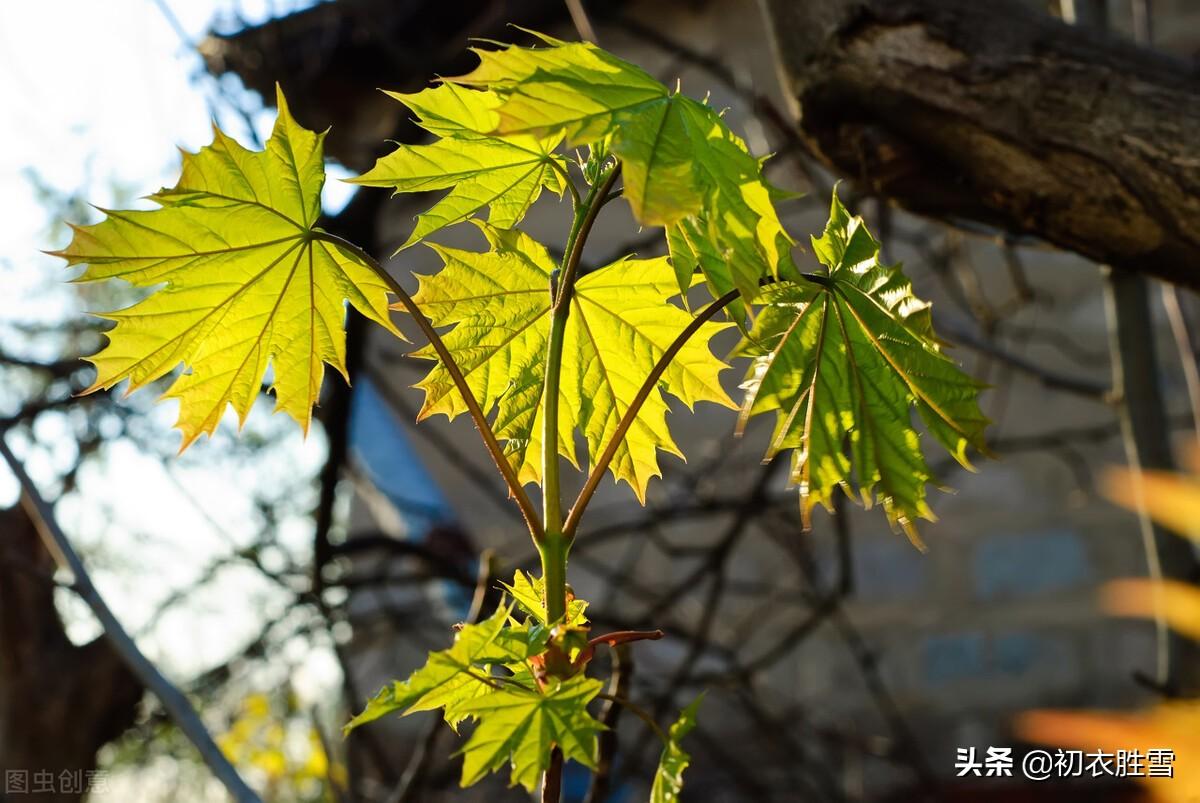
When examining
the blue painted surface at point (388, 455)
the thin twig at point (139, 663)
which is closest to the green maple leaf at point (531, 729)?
the thin twig at point (139, 663)

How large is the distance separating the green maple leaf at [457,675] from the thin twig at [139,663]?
1.19 ft

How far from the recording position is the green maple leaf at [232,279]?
61cm

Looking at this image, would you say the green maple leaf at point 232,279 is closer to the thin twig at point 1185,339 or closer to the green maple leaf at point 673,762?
the green maple leaf at point 673,762

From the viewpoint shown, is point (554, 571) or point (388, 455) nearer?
point (554, 571)

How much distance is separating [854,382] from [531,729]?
10.9 inches

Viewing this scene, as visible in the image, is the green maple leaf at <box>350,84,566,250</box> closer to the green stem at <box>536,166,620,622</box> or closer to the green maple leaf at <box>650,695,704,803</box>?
the green stem at <box>536,166,620,622</box>

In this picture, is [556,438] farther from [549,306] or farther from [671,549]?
[671,549]

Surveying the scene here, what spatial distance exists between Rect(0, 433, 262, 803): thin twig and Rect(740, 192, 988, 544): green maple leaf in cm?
46

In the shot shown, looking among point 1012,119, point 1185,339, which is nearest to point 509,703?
point 1012,119

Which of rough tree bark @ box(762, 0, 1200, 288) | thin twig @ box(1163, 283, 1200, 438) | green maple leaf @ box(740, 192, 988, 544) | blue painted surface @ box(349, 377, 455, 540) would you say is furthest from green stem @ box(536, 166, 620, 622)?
blue painted surface @ box(349, 377, 455, 540)

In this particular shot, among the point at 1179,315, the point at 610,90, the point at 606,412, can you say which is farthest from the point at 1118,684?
the point at 610,90

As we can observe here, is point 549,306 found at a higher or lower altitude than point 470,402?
higher

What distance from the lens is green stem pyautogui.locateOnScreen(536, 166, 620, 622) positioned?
0.50 metres

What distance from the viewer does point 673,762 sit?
0.53 m
